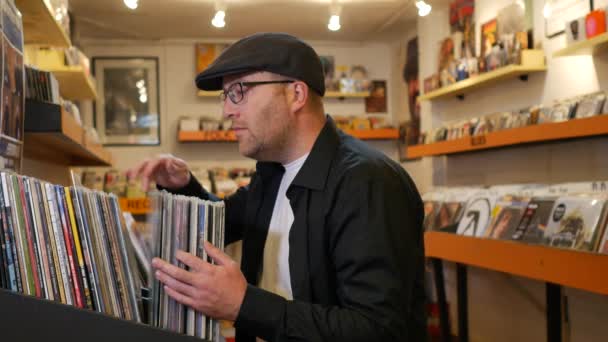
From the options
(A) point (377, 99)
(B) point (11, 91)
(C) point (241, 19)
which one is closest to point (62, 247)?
(B) point (11, 91)

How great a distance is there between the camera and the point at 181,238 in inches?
42.4

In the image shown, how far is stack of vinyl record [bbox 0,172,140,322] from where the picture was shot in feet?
3.10

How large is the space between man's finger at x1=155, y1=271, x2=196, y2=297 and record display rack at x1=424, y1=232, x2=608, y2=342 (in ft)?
6.59

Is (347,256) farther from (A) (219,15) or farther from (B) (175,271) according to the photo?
(A) (219,15)

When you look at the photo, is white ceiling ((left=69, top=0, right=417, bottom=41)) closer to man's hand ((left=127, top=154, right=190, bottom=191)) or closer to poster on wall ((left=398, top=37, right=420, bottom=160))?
poster on wall ((left=398, top=37, right=420, bottom=160))

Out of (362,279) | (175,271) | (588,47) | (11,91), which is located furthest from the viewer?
(588,47)

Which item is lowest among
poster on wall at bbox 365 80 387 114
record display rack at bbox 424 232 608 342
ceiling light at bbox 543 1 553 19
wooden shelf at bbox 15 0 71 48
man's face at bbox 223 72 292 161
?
record display rack at bbox 424 232 608 342

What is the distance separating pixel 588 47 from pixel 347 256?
9.08ft

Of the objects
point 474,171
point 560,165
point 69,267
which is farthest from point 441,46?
point 69,267

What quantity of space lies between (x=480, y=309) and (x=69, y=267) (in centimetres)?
458

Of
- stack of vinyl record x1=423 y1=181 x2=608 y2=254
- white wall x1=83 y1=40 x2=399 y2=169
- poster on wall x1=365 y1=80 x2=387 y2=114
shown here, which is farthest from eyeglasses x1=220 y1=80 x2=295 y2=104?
poster on wall x1=365 y1=80 x2=387 y2=114

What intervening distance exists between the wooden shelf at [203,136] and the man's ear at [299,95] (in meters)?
5.54

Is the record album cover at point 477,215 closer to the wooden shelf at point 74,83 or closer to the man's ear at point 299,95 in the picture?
the man's ear at point 299,95

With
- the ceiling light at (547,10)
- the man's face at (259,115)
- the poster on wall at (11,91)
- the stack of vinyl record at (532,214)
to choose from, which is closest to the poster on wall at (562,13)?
the ceiling light at (547,10)
